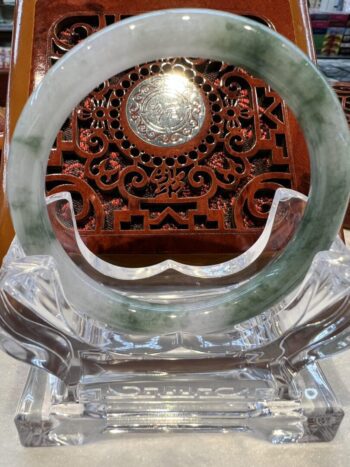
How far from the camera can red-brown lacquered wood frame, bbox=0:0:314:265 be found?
2.49ft

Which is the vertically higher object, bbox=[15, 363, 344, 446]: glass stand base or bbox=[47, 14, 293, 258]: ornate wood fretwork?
bbox=[47, 14, 293, 258]: ornate wood fretwork

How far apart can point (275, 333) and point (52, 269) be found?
0.26m

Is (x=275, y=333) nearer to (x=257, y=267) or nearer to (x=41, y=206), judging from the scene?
(x=257, y=267)

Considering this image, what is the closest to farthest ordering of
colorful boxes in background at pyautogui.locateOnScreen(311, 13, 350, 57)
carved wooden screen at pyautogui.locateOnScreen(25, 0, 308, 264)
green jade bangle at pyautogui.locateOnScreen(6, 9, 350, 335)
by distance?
green jade bangle at pyautogui.locateOnScreen(6, 9, 350, 335) < carved wooden screen at pyautogui.locateOnScreen(25, 0, 308, 264) < colorful boxes in background at pyautogui.locateOnScreen(311, 13, 350, 57)

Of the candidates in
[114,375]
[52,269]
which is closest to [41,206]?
[52,269]

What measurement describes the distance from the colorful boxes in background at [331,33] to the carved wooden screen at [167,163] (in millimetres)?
680

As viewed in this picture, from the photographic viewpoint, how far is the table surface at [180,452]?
499mm

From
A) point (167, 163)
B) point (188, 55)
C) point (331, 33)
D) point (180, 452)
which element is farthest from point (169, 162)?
point (331, 33)

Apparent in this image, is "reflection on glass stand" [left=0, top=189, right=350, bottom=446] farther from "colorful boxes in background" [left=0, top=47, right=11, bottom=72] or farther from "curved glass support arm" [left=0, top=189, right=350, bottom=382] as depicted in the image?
"colorful boxes in background" [left=0, top=47, right=11, bottom=72]

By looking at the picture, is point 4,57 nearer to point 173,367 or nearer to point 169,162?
point 169,162

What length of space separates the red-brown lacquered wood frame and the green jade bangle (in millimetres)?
249

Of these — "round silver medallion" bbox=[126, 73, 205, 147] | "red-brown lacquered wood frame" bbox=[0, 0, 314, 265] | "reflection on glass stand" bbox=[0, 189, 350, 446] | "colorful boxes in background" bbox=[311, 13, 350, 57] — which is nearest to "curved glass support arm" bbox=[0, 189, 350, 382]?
"reflection on glass stand" bbox=[0, 189, 350, 446]

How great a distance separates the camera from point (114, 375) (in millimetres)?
551

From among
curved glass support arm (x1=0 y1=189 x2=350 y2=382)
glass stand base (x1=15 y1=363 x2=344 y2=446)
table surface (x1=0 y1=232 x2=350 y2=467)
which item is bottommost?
table surface (x1=0 y1=232 x2=350 y2=467)
